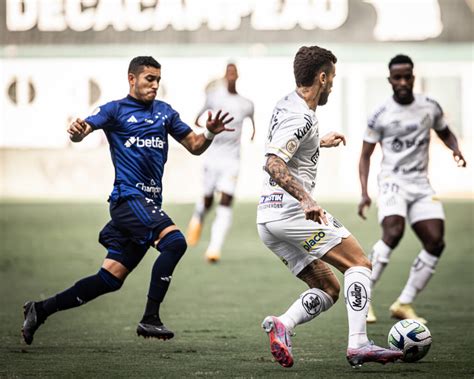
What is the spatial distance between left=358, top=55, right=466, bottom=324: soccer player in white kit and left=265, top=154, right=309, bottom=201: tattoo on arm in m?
3.63

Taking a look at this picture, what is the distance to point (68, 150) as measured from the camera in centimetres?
3038

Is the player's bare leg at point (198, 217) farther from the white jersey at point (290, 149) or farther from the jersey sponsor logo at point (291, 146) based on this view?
the jersey sponsor logo at point (291, 146)

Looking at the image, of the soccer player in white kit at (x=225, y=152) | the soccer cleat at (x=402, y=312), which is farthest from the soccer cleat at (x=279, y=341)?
the soccer player in white kit at (x=225, y=152)

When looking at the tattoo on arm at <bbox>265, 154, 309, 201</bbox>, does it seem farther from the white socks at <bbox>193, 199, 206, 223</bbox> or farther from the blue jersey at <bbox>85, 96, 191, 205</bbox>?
the white socks at <bbox>193, 199, 206, 223</bbox>

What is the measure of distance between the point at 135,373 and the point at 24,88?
31.4 metres

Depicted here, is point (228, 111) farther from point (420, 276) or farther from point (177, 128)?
point (177, 128)

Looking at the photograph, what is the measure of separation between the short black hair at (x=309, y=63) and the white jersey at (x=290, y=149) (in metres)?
0.12

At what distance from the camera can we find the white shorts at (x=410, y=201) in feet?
38.0

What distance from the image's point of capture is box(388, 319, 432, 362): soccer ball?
339 inches

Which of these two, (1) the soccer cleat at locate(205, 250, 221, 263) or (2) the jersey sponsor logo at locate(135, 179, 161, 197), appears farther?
(1) the soccer cleat at locate(205, 250, 221, 263)

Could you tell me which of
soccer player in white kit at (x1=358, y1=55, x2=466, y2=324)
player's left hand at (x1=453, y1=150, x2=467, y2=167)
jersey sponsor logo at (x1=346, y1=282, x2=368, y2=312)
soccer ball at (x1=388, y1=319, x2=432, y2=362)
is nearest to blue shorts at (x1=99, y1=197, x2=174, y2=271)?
jersey sponsor logo at (x1=346, y1=282, x2=368, y2=312)

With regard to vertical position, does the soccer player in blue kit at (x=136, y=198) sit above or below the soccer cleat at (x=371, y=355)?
above

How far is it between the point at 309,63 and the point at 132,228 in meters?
1.91

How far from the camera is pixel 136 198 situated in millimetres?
9250
